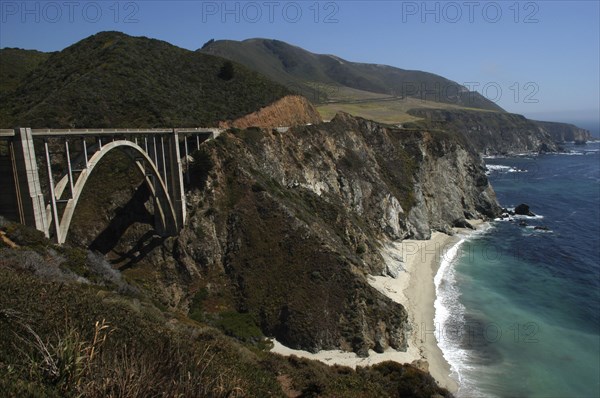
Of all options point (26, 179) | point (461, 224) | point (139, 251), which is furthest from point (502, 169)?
point (26, 179)

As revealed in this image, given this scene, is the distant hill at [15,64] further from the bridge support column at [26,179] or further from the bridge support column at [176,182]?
the bridge support column at [26,179]

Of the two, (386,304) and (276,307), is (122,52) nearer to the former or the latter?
(276,307)

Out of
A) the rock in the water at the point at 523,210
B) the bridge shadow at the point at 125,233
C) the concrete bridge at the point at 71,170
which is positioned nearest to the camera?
the concrete bridge at the point at 71,170

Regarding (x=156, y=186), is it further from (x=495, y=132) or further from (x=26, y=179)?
(x=495, y=132)

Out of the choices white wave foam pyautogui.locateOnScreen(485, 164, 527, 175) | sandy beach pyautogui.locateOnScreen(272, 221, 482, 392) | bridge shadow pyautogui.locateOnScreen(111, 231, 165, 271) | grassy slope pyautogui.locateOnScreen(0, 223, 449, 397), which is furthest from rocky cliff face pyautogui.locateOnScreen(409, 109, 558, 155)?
grassy slope pyautogui.locateOnScreen(0, 223, 449, 397)

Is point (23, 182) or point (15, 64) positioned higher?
point (15, 64)

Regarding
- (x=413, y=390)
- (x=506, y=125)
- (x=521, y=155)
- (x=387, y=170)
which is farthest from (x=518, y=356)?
(x=506, y=125)

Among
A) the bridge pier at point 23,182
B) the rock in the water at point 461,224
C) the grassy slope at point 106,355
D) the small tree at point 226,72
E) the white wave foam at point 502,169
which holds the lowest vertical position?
the rock in the water at point 461,224

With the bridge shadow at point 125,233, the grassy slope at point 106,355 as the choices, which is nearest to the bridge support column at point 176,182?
the bridge shadow at point 125,233
